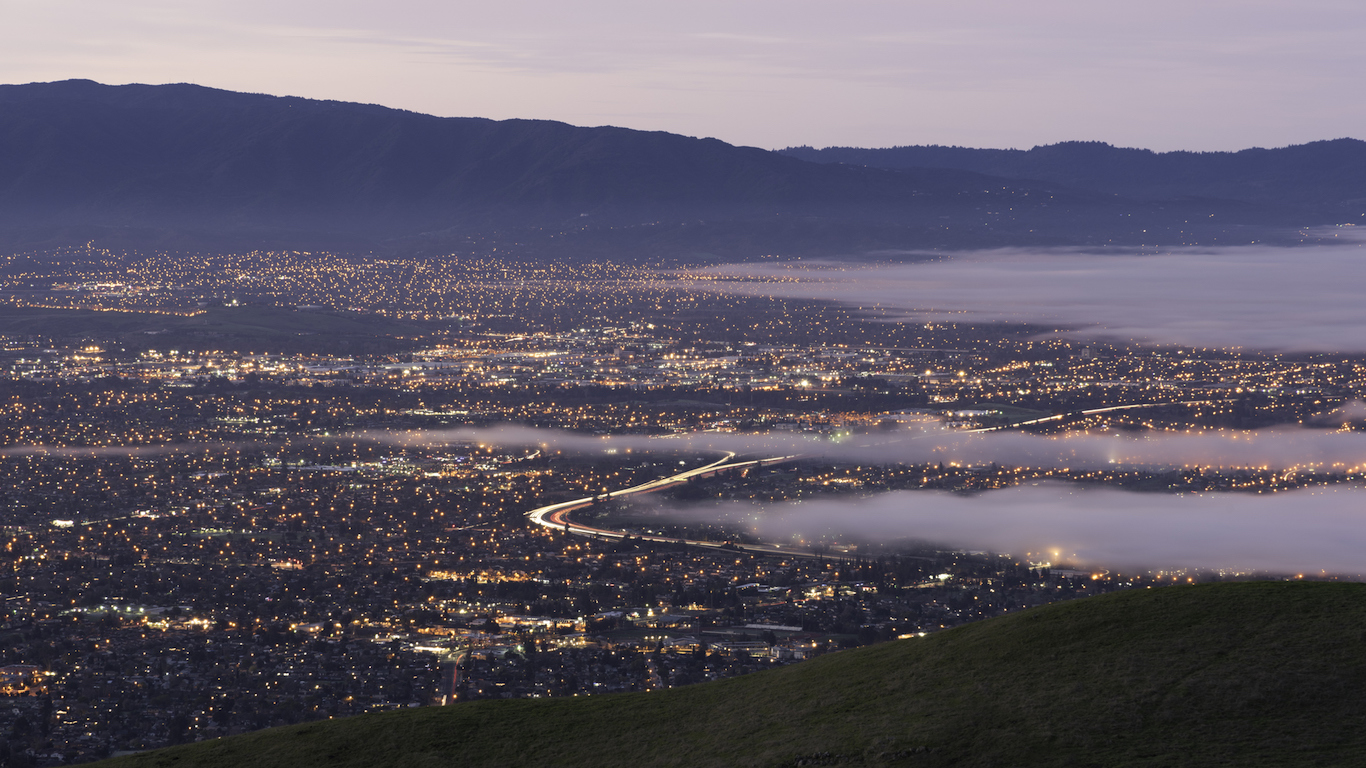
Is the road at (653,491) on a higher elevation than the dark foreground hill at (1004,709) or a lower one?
lower

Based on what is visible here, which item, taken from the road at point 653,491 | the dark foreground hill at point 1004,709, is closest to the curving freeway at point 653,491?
the road at point 653,491

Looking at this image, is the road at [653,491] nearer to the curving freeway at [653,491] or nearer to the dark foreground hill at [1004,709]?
the curving freeway at [653,491]

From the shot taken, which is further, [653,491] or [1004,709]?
[653,491]

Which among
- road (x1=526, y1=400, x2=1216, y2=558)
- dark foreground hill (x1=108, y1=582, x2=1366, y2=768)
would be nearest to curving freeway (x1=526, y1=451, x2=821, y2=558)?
road (x1=526, y1=400, x2=1216, y2=558)

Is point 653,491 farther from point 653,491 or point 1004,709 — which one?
point 1004,709

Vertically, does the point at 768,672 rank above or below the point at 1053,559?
above

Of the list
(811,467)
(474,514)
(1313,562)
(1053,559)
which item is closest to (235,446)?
(474,514)

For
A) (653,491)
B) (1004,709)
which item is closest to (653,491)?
(653,491)

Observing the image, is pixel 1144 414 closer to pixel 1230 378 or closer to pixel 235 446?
pixel 1230 378

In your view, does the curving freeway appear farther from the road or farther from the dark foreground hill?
the dark foreground hill
